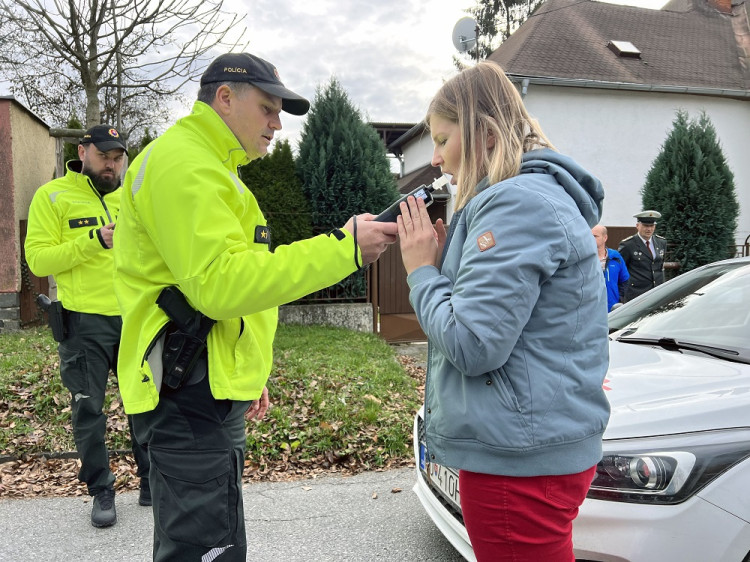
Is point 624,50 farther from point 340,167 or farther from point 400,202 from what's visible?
point 400,202

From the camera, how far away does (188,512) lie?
168 centimetres

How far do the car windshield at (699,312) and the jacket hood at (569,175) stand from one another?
1566 millimetres

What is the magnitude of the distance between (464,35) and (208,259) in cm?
1374

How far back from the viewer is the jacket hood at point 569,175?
151 centimetres

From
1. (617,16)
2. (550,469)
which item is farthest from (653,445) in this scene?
(617,16)

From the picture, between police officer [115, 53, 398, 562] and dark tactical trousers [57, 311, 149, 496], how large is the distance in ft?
5.81

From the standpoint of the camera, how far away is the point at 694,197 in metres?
12.3

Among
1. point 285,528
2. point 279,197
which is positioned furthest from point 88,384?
point 279,197

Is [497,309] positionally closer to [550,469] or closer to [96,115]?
[550,469]

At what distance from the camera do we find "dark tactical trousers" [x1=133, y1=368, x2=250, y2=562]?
1.69 metres

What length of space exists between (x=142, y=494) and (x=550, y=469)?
305 centimetres

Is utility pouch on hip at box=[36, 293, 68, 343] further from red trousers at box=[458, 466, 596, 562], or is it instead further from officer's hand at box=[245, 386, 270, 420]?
red trousers at box=[458, 466, 596, 562]

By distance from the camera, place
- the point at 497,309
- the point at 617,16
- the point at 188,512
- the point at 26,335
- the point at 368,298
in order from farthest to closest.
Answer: the point at 617,16
the point at 368,298
the point at 26,335
the point at 188,512
the point at 497,309

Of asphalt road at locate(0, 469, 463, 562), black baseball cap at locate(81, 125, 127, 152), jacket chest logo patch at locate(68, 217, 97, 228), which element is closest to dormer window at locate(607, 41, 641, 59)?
asphalt road at locate(0, 469, 463, 562)
